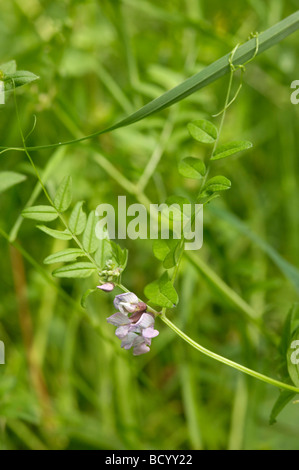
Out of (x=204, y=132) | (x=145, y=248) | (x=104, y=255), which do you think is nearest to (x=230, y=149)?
(x=204, y=132)

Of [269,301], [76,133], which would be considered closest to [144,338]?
[76,133]

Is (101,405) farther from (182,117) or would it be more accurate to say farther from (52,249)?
(182,117)

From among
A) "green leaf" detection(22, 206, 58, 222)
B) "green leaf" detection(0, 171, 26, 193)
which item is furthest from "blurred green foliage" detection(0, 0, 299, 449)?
"green leaf" detection(22, 206, 58, 222)

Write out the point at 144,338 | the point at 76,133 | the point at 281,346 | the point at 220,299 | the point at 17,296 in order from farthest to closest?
the point at 17,296
the point at 76,133
the point at 220,299
the point at 281,346
the point at 144,338

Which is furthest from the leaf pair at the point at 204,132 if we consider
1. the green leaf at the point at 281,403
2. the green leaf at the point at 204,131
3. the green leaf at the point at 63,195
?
the green leaf at the point at 281,403

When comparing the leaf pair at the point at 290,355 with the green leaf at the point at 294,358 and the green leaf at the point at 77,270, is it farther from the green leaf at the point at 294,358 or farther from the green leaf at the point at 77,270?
the green leaf at the point at 77,270

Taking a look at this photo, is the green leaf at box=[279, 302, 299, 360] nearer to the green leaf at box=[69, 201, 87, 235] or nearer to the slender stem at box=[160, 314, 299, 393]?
the slender stem at box=[160, 314, 299, 393]
